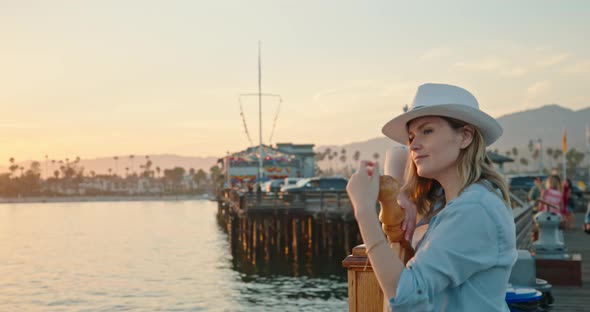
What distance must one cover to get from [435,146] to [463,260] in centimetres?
36

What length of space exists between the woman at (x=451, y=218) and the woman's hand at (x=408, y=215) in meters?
0.02

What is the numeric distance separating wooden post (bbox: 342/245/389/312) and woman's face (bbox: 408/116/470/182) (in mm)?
1467

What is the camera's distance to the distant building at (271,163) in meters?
74.8

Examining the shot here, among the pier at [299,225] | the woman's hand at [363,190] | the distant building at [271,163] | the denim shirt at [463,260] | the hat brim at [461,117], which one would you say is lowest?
the pier at [299,225]

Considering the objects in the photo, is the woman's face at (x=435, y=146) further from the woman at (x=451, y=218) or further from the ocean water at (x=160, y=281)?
the ocean water at (x=160, y=281)

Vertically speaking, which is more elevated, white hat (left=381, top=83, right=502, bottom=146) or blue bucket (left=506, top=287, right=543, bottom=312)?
white hat (left=381, top=83, right=502, bottom=146)

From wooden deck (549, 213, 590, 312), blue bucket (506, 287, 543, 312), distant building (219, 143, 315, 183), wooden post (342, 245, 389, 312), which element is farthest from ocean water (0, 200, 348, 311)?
distant building (219, 143, 315, 183)

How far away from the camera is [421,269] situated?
1.98m

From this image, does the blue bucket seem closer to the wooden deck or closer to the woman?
the wooden deck

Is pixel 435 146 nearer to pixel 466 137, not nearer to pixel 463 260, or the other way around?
pixel 466 137

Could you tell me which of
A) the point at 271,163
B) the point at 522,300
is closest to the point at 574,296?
the point at 522,300

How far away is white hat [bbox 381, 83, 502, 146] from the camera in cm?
216

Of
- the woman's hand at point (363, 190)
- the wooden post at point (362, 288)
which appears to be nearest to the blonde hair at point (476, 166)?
the woman's hand at point (363, 190)

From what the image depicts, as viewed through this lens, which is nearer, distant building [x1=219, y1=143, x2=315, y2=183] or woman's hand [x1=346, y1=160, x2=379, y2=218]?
woman's hand [x1=346, y1=160, x2=379, y2=218]
